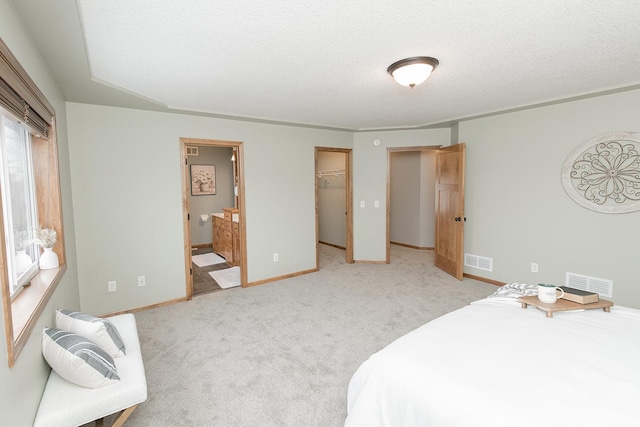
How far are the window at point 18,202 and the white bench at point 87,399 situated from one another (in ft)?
1.99

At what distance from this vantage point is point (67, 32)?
5.81ft

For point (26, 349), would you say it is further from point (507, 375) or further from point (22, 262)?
point (507, 375)

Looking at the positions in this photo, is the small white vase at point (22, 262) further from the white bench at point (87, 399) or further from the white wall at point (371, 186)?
the white wall at point (371, 186)

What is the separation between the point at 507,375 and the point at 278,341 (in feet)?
6.63

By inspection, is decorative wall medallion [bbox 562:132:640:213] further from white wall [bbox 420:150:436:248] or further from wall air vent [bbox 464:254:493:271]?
white wall [bbox 420:150:436:248]

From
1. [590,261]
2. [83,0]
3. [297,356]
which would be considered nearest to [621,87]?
[590,261]

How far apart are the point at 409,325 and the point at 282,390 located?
1.50 m

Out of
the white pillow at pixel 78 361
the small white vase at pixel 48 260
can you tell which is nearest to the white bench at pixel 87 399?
the white pillow at pixel 78 361

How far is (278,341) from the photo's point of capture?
288cm

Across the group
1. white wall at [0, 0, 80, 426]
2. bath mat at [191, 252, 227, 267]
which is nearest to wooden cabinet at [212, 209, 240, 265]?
bath mat at [191, 252, 227, 267]

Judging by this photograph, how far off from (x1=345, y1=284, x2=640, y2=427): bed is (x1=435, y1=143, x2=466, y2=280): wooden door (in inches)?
105

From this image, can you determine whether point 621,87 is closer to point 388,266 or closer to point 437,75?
point 437,75

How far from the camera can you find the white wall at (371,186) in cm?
533

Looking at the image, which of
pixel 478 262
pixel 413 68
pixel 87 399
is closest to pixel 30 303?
pixel 87 399
